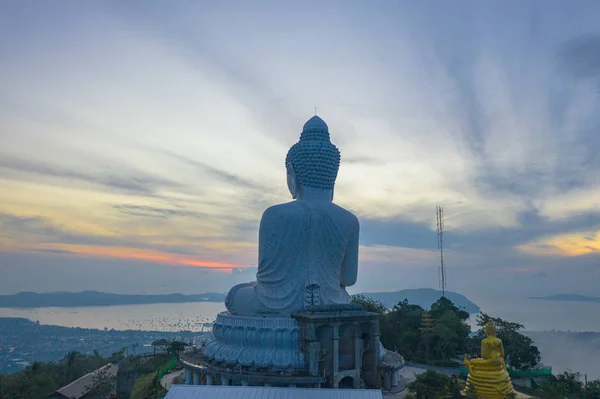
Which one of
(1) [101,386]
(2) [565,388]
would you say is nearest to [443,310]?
(2) [565,388]

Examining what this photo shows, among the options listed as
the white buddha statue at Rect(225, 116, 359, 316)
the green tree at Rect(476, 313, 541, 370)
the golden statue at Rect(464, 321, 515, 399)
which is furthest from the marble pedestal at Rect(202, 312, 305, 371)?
the green tree at Rect(476, 313, 541, 370)

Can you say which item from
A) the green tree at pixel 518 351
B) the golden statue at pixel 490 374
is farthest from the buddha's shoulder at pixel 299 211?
the green tree at pixel 518 351

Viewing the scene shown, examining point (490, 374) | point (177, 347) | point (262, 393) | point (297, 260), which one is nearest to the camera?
point (262, 393)

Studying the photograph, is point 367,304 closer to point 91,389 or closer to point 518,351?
point 518,351

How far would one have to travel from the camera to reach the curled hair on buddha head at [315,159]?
78.1ft

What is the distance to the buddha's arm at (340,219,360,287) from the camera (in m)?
23.6

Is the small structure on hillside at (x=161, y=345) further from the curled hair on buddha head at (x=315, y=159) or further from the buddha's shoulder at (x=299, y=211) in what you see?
the curled hair on buddha head at (x=315, y=159)

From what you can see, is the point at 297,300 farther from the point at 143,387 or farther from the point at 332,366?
the point at 143,387

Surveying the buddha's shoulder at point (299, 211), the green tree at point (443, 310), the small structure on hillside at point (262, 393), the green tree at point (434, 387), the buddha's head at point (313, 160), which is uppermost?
the buddha's head at point (313, 160)

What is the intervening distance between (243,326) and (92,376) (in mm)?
13471

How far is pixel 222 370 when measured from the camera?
63.1 feet

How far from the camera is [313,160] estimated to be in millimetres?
23781

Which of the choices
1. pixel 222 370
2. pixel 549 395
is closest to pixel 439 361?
pixel 549 395

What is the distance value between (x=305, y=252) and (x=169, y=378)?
10770 millimetres
